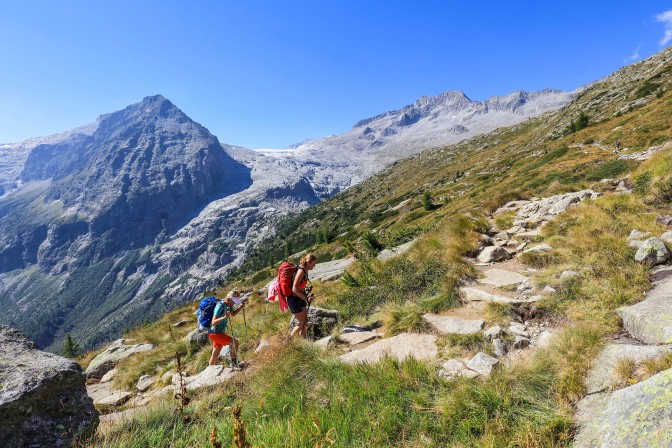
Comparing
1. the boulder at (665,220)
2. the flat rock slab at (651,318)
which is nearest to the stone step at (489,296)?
the flat rock slab at (651,318)

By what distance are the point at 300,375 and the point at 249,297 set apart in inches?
611

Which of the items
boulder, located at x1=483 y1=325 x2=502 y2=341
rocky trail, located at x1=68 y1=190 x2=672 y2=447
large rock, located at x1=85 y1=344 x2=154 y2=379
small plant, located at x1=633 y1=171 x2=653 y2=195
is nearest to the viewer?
rocky trail, located at x1=68 y1=190 x2=672 y2=447

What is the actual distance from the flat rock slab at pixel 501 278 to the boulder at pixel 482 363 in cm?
359

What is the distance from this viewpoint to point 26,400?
4258 mm

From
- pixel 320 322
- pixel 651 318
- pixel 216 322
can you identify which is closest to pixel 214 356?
pixel 216 322

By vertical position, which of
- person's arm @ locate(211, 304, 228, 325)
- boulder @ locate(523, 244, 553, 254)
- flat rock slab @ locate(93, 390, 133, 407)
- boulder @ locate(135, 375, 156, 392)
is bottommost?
boulder @ locate(135, 375, 156, 392)

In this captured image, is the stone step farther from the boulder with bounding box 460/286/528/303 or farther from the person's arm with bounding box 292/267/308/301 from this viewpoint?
the person's arm with bounding box 292/267/308/301

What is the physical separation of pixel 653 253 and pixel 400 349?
5.83 metres

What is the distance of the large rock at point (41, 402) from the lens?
414 cm

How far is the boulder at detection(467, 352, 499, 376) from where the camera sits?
15.9 ft

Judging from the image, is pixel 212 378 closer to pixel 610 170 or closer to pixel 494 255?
pixel 494 255

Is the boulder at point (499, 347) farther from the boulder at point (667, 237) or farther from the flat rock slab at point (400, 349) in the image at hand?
the boulder at point (667, 237)

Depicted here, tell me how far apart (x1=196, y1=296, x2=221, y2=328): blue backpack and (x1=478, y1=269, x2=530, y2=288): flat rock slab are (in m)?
7.60

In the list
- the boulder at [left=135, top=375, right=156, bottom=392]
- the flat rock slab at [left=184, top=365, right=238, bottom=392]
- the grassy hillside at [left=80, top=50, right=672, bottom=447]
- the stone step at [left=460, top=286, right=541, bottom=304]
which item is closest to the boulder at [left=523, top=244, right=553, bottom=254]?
the grassy hillside at [left=80, top=50, right=672, bottom=447]
